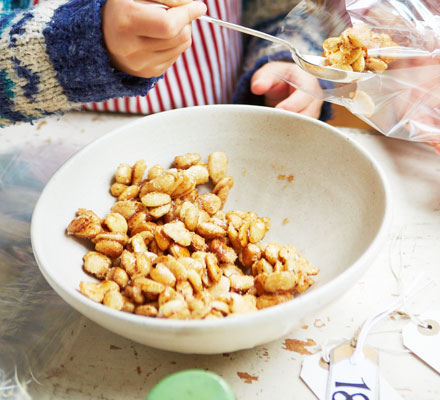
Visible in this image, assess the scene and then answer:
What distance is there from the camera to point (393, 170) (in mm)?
685

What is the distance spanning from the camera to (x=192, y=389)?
12.5 inches

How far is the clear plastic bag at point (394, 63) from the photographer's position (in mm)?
603

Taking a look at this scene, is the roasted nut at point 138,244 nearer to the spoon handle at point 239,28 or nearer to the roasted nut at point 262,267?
the roasted nut at point 262,267

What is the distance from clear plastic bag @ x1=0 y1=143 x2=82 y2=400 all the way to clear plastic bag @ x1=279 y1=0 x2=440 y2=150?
46 centimetres

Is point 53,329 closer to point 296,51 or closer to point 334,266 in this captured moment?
point 334,266

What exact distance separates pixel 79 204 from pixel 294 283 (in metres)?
0.28

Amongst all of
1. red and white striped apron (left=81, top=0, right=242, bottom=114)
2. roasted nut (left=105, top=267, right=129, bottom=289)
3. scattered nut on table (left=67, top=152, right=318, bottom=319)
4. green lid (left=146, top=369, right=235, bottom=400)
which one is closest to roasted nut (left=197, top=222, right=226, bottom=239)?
scattered nut on table (left=67, top=152, right=318, bottom=319)

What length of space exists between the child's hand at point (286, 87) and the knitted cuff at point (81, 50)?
10.5 inches

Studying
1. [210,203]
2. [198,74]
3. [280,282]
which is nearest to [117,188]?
[210,203]

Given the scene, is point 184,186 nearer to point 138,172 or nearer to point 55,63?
point 138,172

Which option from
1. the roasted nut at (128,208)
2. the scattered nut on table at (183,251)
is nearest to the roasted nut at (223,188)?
the scattered nut on table at (183,251)

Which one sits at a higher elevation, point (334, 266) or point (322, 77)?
point (322, 77)

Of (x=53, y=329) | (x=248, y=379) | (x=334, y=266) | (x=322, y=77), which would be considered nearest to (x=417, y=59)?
(x=322, y=77)

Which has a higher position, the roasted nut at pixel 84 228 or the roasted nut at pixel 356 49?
the roasted nut at pixel 356 49
